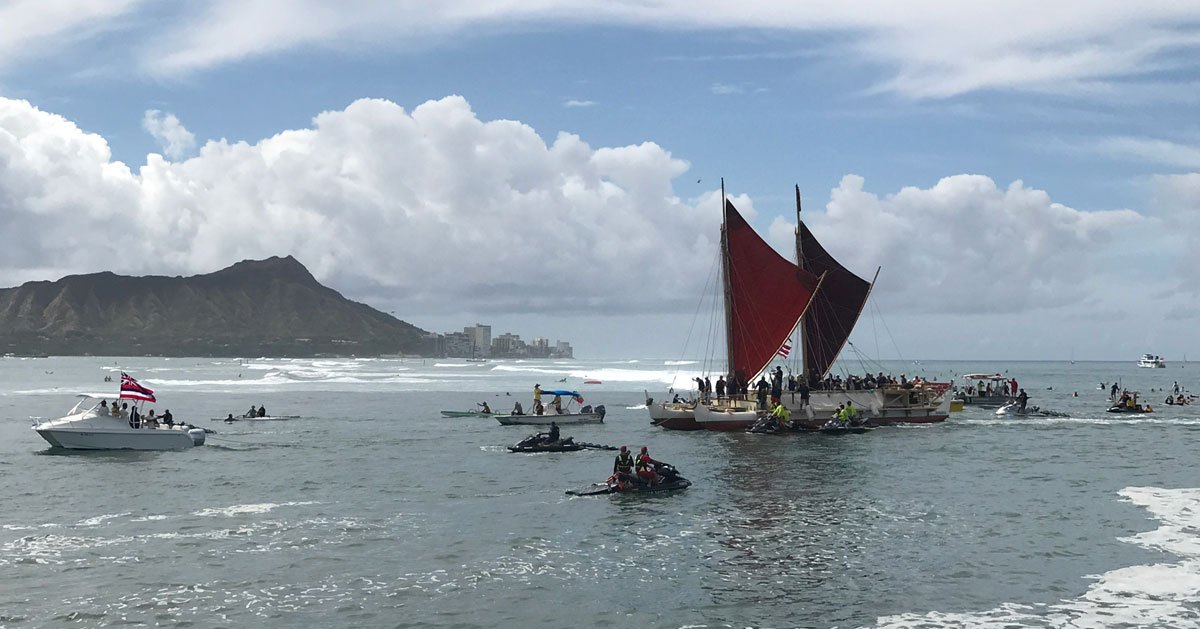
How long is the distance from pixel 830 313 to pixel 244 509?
52147 millimetres

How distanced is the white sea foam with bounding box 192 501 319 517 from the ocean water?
17 cm

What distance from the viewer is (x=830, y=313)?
77312 millimetres

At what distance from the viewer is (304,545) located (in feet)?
95.2

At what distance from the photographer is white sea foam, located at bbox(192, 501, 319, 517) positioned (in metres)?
34.5

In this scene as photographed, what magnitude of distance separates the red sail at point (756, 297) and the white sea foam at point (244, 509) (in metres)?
41.4

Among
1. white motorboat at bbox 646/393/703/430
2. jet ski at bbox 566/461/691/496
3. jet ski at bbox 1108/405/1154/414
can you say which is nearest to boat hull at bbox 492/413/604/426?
white motorboat at bbox 646/393/703/430

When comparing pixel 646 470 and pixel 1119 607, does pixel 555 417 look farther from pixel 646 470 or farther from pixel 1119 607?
pixel 1119 607

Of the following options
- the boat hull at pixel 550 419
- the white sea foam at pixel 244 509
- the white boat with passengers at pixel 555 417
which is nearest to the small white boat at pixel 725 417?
the white boat with passengers at pixel 555 417

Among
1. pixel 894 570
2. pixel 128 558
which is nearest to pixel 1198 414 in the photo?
pixel 894 570

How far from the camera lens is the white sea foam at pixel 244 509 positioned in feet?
113

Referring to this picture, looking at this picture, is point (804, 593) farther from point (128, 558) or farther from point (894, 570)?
point (128, 558)

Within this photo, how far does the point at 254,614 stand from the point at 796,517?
18.5m

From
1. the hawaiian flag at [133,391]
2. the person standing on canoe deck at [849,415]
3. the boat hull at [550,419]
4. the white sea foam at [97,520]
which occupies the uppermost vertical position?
the hawaiian flag at [133,391]

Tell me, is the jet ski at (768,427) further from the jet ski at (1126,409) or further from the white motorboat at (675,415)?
the jet ski at (1126,409)
